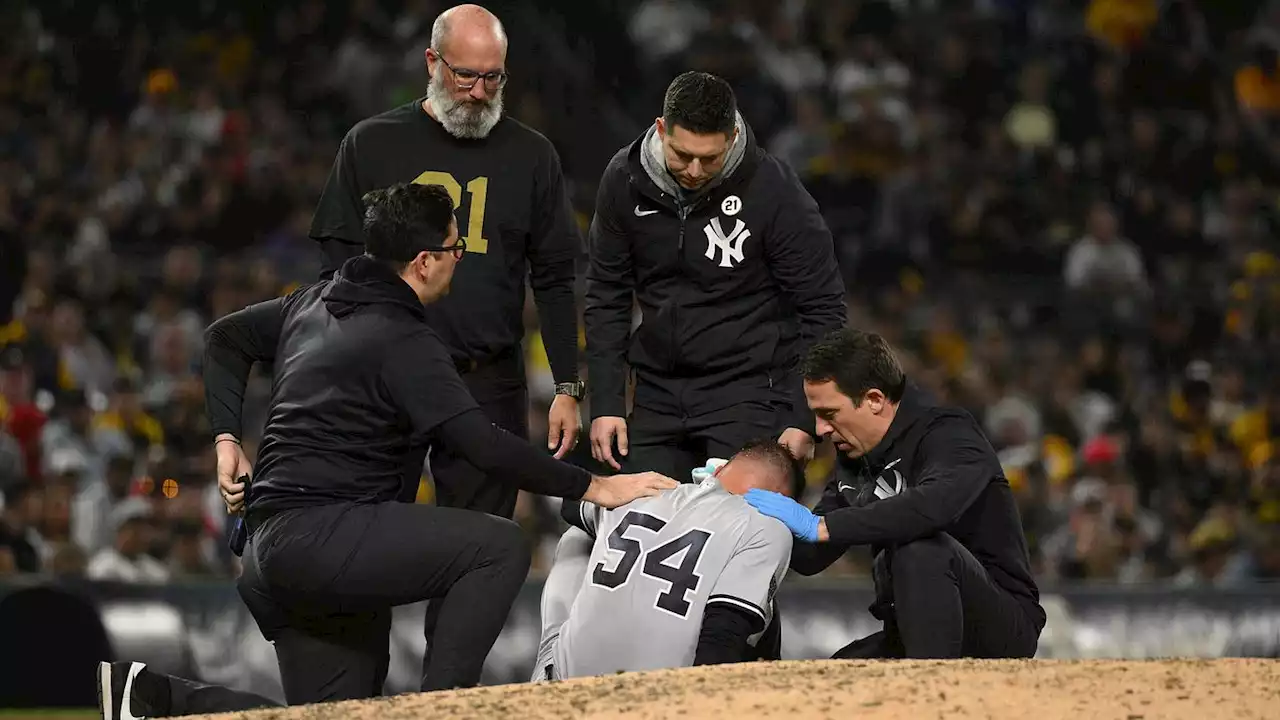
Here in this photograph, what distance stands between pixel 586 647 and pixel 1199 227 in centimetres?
966

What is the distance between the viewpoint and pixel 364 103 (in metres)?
14.0

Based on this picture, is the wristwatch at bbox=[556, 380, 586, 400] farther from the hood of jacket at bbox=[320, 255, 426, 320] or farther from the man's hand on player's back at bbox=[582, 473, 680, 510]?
the hood of jacket at bbox=[320, 255, 426, 320]

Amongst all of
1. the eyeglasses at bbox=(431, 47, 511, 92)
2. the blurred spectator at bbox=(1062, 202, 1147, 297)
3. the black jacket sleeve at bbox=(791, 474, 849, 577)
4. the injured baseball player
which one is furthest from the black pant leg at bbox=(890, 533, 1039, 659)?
the blurred spectator at bbox=(1062, 202, 1147, 297)

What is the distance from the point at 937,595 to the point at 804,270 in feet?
4.09

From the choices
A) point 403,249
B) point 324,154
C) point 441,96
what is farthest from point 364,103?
point 403,249

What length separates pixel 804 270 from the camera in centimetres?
600

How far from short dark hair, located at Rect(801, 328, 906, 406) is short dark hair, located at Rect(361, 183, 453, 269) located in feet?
4.10

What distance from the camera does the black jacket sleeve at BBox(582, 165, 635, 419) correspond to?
615cm

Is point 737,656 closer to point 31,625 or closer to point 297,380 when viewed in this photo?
point 297,380

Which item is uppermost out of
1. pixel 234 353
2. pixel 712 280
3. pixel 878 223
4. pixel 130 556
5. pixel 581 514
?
pixel 878 223

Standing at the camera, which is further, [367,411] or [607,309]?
[607,309]

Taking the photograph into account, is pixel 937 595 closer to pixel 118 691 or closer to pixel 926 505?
pixel 926 505

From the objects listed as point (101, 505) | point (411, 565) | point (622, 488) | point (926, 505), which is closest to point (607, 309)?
point (622, 488)

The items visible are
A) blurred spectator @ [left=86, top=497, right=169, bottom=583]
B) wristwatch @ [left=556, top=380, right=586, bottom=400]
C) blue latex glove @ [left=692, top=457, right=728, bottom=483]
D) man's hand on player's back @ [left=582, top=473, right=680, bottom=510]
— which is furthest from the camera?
blurred spectator @ [left=86, top=497, right=169, bottom=583]
